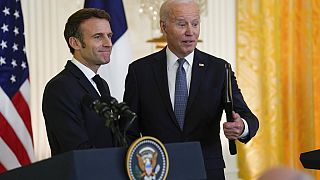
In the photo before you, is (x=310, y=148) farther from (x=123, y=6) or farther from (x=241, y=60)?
(x=123, y=6)

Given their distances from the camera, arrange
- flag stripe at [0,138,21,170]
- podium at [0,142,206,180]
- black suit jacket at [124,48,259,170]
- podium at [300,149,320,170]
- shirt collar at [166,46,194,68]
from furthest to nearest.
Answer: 1. flag stripe at [0,138,21,170]
2. shirt collar at [166,46,194,68]
3. black suit jacket at [124,48,259,170]
4. podium at [300,149,320,170]
5. podium at [0,142,206,180]

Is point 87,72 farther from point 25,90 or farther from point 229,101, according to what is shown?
point 25,90

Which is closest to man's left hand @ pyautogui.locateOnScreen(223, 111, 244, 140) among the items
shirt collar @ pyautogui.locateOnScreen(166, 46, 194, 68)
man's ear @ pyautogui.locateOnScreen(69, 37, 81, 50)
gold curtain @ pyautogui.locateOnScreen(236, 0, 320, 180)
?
shirt collar @ pyautogui.locateOnScreen(166, 46, 194, 68)

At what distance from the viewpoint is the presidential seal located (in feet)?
6.95

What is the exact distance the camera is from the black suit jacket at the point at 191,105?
3410 millimetres

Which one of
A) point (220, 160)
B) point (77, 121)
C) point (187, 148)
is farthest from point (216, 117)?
point (187, 148)

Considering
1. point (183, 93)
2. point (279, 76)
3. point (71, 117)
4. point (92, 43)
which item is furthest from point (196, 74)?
point (279, 76)

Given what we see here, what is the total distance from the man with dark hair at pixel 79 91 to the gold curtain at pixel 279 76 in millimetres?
3050

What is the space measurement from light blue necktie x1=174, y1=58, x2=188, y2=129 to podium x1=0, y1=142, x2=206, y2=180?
107cm

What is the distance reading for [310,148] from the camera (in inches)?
245

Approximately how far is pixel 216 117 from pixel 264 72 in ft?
9.09

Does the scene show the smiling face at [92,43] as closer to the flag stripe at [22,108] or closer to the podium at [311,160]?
the podium at [311,160]

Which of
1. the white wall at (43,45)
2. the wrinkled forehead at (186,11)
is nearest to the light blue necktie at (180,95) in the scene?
the wrinkled forehead at (186,11)

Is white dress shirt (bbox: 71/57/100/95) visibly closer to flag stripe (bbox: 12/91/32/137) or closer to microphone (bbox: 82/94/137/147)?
microphone (bbox: 82/94/137/147)
